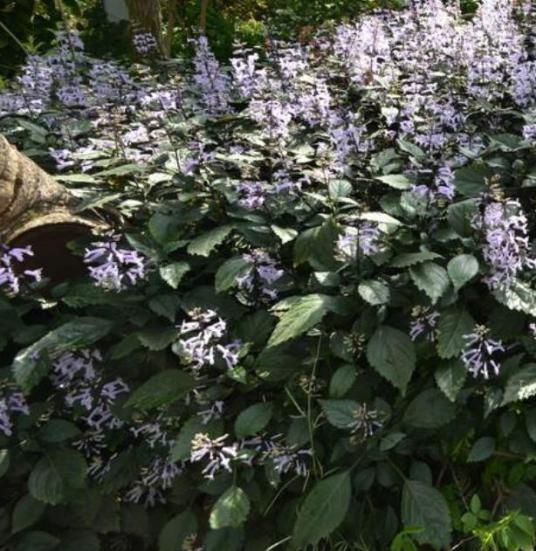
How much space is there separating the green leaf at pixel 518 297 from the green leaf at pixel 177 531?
96 cm

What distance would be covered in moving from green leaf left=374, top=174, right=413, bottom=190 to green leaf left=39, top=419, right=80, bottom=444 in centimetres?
107

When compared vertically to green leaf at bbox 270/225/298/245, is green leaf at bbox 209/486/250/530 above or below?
below

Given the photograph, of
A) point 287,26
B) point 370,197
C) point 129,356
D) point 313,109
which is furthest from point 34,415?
point 287,26

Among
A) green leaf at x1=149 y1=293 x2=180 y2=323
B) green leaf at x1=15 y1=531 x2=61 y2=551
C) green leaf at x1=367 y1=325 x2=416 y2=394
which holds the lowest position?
green leaf at x1=15 y1=531 x2=61 y2=551

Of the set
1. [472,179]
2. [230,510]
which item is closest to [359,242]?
[472,179]

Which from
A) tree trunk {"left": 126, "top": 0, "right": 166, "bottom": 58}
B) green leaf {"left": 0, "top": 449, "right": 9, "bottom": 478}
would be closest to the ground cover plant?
green leaf {"left": 0, "top": 449, "right": 9, "bottom": 478}

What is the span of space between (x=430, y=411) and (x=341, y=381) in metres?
0.22

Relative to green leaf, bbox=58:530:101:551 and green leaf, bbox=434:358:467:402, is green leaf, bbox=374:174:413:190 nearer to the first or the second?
→ green leaf, bbox=434:358:467:402

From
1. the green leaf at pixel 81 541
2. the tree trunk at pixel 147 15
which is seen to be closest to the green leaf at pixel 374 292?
the green leaf at pixel 81 541

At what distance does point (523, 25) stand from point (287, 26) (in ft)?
17.7

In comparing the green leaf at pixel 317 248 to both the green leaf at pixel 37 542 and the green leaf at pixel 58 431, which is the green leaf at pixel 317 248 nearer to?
the green leaf at pixel 58 431

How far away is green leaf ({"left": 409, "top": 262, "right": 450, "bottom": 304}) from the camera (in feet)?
6.57

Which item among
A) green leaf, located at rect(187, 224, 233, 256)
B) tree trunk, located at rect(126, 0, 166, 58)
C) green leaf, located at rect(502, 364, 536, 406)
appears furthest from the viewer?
tree trunk, located at rect(126, 0, 166, 58)

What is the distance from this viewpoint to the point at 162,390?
2.13 metres
